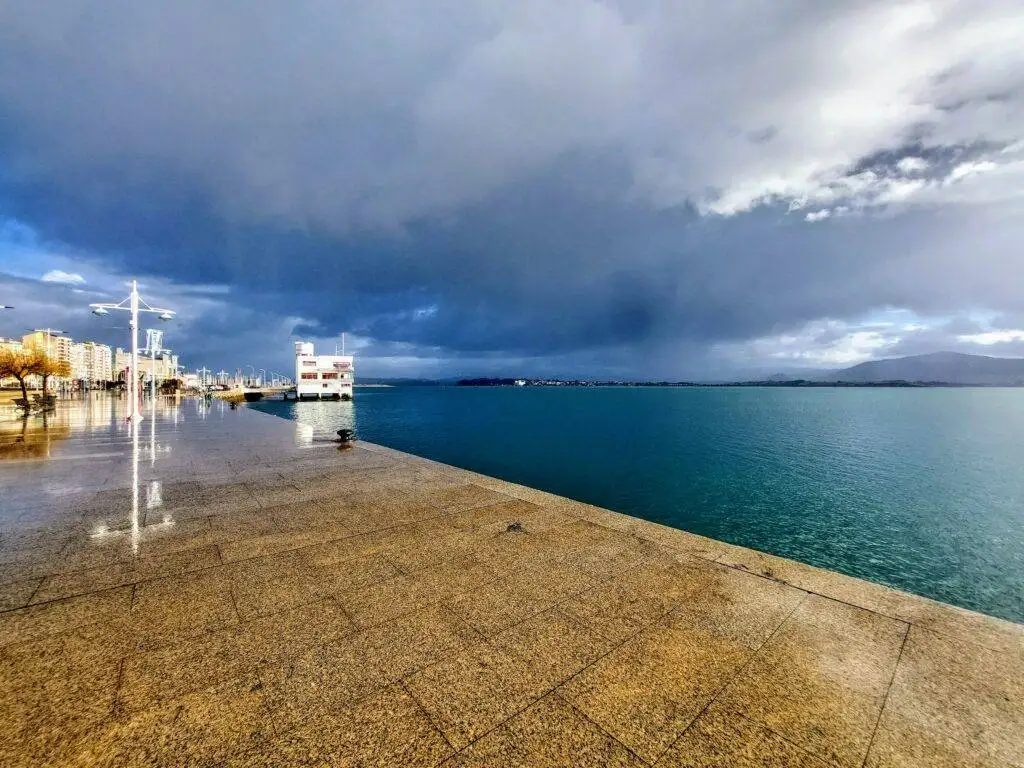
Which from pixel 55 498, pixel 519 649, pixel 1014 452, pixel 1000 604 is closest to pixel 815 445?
pixel 1014 452

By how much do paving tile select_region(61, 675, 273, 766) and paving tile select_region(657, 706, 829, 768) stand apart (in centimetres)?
334

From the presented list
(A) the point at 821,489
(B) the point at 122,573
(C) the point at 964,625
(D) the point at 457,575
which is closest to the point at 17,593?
(B) the point at 122,573

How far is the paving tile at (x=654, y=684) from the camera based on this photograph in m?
3.73

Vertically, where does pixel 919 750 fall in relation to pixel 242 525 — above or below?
below

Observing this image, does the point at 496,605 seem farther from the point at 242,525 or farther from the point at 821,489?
the point at 821,489

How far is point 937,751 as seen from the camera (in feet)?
11.7

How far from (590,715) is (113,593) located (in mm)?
6382

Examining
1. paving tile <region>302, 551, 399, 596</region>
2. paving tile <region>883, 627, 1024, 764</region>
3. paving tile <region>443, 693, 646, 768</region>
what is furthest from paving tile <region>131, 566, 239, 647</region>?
paving tile <region>883, 627, 1024, 764</region>

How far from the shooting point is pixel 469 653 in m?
4.70

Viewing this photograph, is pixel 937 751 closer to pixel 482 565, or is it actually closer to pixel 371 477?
pixel 482 565

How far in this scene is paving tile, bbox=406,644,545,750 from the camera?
3.73m

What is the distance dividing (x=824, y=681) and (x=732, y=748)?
154 centimetres

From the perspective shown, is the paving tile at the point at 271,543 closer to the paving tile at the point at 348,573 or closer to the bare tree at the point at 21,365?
the paving tile at the point at 348,573

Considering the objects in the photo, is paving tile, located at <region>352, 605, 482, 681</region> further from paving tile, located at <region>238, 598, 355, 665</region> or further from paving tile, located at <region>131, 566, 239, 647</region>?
paving tile, located at <region>131, 566, 239, 647</region>
